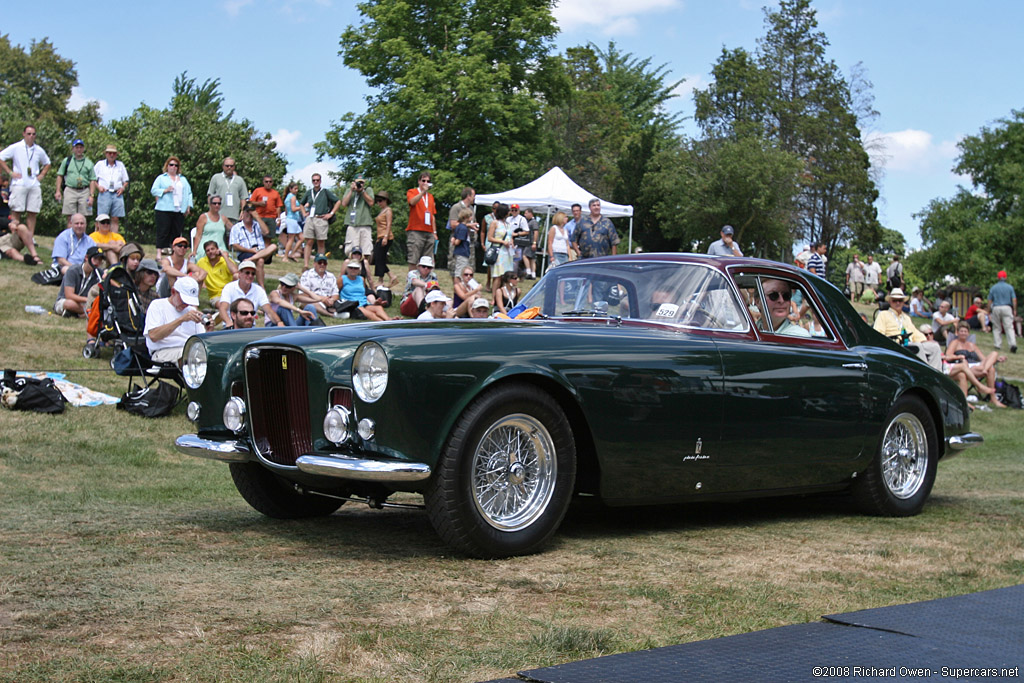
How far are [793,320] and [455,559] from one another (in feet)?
9.15

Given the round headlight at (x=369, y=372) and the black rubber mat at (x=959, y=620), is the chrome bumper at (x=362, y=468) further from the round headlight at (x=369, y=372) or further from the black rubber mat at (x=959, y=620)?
the black rubber mat at (x=959, y=620)

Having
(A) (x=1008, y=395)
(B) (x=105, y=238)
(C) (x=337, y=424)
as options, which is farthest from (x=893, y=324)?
(C) (x=337, y=424)

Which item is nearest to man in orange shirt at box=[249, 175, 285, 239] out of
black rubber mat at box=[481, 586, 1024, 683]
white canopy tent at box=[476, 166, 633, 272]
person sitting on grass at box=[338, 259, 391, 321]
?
person sitting on grass at box=[338, 259, 391, 321]

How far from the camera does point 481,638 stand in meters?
3.46

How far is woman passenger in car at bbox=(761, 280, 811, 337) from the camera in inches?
246

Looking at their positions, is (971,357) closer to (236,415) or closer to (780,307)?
(780,307)

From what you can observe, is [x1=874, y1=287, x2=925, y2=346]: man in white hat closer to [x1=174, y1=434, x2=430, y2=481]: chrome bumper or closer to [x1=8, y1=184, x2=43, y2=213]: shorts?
[x1=174, y1=434, x2=430, y2=481]: chrome bumper

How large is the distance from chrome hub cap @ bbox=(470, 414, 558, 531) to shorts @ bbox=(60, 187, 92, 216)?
1318 centimetres

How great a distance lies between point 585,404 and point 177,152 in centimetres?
4925

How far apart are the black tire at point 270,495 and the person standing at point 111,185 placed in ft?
37.3

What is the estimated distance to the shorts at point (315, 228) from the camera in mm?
19016

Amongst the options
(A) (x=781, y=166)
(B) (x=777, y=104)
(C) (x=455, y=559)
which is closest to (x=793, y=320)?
(C) (x=455, y=559)

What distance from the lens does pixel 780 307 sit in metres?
6.36

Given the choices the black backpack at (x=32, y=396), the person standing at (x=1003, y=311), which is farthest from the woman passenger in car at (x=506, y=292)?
the person standing at (x=1003, y=311)
